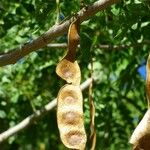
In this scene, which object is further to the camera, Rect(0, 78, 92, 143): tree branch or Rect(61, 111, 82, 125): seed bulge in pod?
Rect(0, 78, 92, 143): tree branch

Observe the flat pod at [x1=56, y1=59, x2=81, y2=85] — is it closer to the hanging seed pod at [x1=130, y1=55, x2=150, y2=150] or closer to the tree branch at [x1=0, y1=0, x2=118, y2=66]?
the tree branch at [x1=0, y1=0, x2=118, y2=66]

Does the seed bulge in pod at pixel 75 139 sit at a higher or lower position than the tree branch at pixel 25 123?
higher

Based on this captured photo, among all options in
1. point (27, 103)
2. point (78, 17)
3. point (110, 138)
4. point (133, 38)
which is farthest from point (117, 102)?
point (78, 17)

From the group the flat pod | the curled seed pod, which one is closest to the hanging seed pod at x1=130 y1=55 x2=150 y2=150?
the curled seed pod

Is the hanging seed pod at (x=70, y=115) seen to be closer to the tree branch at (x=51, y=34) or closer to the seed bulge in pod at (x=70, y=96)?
the seed bulge in pod at (x=70, y=96)

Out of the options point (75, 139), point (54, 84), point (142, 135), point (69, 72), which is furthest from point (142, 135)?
point (54, 84)

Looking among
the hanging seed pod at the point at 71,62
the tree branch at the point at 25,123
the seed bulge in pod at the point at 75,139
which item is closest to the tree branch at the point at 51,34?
the hanging seed pod at the point at 71,62

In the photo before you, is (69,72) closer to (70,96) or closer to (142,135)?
(70,96)
